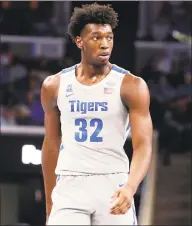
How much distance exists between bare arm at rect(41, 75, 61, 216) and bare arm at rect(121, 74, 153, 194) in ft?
1.22

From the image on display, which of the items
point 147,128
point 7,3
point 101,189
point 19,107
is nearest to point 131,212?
point 101,189

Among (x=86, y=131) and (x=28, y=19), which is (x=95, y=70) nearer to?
(x=86, y=131)

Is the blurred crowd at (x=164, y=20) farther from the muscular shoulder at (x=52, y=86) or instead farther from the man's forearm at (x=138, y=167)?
the man's forearm at (x=138, y=167)

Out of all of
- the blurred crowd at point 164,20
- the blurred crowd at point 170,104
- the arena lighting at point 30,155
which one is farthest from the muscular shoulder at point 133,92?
the blurred crowd at point 164,20

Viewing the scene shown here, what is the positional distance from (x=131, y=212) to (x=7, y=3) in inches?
321

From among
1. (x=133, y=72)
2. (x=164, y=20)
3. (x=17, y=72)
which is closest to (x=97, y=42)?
(x=133, y=72)

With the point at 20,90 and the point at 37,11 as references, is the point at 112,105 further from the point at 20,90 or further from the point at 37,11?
the point at 37,11

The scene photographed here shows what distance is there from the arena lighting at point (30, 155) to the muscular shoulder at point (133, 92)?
432 centimetres

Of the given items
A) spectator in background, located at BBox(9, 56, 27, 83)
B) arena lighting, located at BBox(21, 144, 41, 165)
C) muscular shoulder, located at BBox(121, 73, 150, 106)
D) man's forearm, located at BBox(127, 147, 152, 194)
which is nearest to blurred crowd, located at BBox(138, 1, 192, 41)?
spectator in background, located at BBox(9, 56, 27, 83)

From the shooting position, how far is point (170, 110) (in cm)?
930

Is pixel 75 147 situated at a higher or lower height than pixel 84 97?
lower

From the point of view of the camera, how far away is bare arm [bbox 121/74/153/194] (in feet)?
10.2

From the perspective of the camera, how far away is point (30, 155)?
7512 mm

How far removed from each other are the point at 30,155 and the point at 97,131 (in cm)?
440
